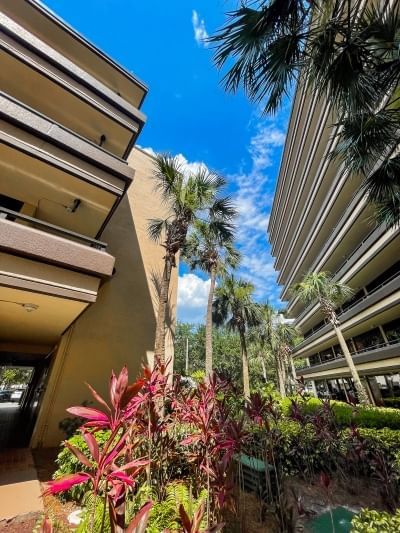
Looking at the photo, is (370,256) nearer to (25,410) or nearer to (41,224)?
(41,224)

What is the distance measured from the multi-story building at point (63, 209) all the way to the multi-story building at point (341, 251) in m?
9.09

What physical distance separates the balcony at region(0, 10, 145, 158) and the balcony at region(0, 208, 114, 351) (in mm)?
3955

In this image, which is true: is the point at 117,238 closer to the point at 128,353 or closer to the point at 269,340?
the point at 128,353

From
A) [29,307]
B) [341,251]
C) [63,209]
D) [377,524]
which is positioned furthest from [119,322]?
[341,251]

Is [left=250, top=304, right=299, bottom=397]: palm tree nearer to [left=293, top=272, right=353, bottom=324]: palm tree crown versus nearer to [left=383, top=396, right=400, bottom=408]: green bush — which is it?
[left=293, top=272, right=353, bottom=324]: palm tree crown

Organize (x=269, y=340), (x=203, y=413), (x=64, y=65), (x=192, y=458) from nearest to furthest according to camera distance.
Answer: (x=203, y=413) → (x=192, y=458) → (x=64, y=65) → (x=269, y=340)

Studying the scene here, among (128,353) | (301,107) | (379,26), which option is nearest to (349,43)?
(379,26)

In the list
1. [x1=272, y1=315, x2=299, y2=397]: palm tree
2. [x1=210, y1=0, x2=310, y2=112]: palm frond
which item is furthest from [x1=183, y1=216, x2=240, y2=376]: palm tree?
[x1=272, y1=315, x2=299, y2=397]: palm tree

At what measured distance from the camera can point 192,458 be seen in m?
3.86

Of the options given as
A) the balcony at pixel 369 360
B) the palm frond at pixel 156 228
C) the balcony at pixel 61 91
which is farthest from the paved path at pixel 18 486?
the balcony at pixel 369 360

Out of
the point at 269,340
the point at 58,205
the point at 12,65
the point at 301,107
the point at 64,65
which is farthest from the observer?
the point at 269,340

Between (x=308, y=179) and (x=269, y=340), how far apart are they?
63.2 ft

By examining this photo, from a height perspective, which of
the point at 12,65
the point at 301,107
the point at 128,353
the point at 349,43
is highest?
the point at 301,107

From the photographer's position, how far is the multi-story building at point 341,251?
16.2 metres
